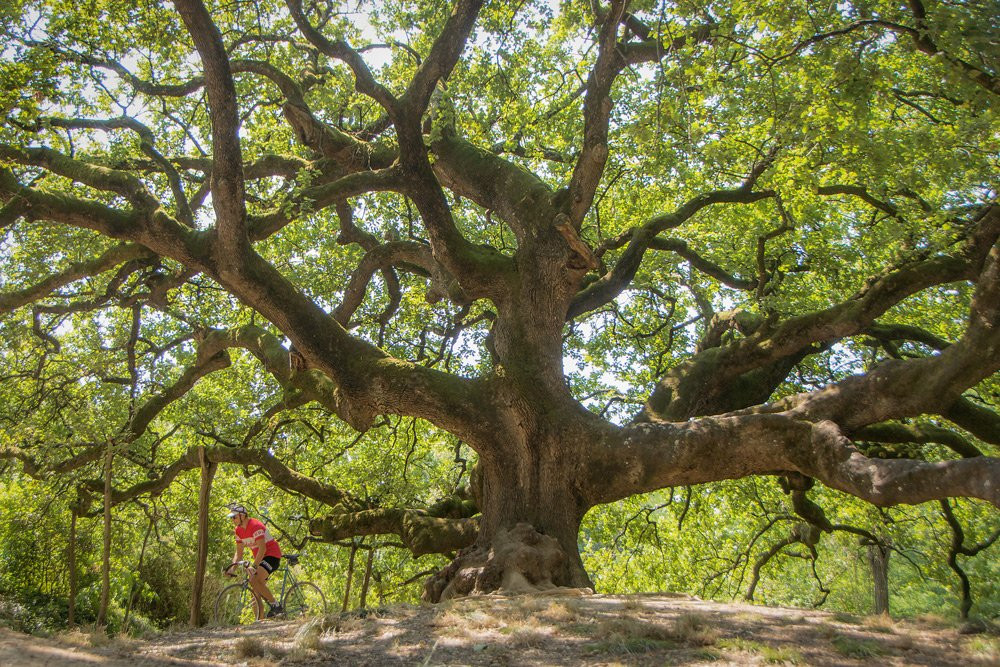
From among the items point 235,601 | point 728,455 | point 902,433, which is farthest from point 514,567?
point 902,433

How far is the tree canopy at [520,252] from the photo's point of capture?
6484mm

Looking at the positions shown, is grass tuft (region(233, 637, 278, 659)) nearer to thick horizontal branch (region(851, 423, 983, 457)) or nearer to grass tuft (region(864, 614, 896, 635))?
grass tuft (region(864, 614, 896, 635))

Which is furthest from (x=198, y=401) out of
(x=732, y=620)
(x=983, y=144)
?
(x=983, y=144)

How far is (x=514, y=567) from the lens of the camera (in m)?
6.22

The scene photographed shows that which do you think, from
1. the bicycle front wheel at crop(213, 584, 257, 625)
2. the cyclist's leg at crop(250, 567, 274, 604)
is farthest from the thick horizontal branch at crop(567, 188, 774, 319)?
the bicycle front wheel at crop(213, 584, 257, 625)

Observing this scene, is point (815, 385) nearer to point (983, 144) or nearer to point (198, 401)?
point (983, 144)

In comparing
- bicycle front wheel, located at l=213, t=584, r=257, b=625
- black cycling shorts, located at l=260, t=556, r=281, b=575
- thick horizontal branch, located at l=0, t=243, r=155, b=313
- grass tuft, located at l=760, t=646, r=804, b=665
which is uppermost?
thick horizontal branch, located at l=0, t=243, r=155, b=313

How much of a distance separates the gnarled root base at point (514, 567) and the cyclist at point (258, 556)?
1.99 meters

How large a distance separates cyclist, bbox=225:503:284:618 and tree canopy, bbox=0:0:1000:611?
65.7 inches

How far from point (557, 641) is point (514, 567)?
2.30 meters

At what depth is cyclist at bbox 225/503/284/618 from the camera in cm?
728

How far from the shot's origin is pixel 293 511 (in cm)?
1386

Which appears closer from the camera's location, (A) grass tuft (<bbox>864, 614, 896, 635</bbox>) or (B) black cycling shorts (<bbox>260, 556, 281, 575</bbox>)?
(A) grass tuft (<bbox>864, 614, 896, 635</bbox>)

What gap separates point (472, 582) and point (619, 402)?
653 cm
